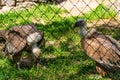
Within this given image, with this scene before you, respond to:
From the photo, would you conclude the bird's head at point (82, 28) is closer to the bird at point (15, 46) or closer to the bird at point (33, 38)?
the bird at point (33, 38)

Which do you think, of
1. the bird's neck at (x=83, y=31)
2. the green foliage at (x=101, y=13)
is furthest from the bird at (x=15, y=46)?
the green foliage at (x=101, y=13)

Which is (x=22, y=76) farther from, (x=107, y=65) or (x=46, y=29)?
(x=46, y=29)

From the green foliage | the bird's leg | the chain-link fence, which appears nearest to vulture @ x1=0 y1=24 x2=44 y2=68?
the chain-link fence

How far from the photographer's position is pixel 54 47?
25.3ft

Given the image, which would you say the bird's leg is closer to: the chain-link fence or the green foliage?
the chain-link fence

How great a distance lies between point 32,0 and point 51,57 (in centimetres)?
340

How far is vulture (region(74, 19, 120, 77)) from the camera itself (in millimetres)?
6109

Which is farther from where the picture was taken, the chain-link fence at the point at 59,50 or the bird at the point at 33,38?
the bird at the point at 33,38

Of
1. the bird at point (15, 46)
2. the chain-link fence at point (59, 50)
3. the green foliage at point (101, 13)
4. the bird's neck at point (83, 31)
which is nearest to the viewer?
the chain-link fence at point (59, 50)

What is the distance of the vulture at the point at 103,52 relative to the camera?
611cm

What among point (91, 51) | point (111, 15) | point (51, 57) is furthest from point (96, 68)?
point (111, 15)

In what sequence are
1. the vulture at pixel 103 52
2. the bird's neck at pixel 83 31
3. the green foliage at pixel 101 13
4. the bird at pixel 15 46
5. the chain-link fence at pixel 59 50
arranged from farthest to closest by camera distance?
1. the green foliage at pixel 101 13
2. the bird's neck at pixel 83 31
3. the bird at pixel 15 46
4. the chain-link fence at pixel 59 50
5. the vulture at pixel 103 52

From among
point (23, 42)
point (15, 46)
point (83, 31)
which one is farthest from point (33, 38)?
point (83, 31)

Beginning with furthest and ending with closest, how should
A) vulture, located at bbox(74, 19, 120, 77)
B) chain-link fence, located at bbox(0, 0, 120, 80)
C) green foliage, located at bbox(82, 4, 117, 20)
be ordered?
green foliage, located at bbox(82, 4, 117, 20), chain-link fence, located at bbox(0, 0, 120, 80), vulture, located at bbox(74, 19, 120, 77)
